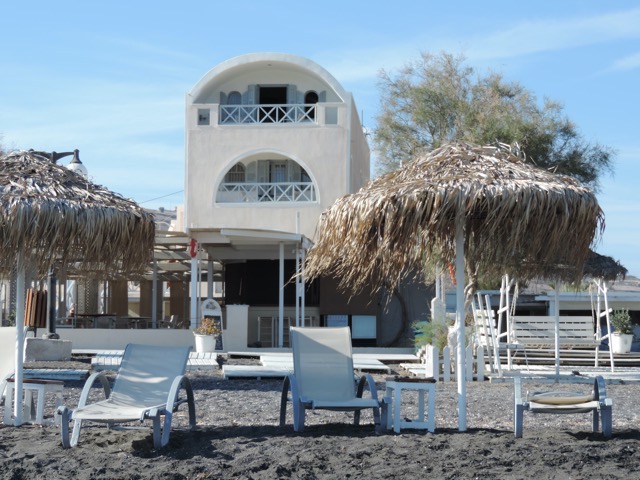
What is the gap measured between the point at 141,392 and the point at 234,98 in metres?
18.0

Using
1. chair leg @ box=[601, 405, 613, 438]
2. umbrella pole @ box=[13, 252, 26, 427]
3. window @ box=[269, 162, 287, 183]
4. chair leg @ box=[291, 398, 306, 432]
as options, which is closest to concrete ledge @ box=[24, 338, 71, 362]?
umbrella pole @ box=[13, 252, 26, 427]

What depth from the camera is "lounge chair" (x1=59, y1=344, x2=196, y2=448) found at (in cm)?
749

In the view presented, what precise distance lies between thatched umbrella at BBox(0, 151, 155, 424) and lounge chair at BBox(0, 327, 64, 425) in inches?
4.5

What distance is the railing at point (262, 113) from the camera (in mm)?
24656

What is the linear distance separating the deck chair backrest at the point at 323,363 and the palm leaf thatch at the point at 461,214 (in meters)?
0.63

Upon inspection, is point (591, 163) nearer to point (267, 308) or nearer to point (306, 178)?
point (306, 178)

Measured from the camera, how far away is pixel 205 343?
59.7ft

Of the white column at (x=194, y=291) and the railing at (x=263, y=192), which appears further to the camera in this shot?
the railing at (x=263, y=192)

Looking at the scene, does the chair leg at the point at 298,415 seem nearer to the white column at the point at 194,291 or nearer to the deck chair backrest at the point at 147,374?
the deck chair backrest at the point at 147,374

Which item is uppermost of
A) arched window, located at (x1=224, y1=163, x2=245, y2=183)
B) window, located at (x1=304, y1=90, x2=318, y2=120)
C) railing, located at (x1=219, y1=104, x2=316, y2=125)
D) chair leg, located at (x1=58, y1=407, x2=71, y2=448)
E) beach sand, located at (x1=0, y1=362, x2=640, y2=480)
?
window, located at (x1=304, y1=90, x2=318, y2=120)

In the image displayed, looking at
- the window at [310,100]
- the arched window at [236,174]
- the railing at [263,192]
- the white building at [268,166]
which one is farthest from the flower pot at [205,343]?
the window at [310,100]

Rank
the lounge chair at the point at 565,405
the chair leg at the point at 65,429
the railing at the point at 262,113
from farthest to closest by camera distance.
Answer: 1. the railing at the point at 262,113
2. the lounge chair at the point at 565,405
3. the chair leg at the point at 65,429

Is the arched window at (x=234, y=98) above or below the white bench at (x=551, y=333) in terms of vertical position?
above

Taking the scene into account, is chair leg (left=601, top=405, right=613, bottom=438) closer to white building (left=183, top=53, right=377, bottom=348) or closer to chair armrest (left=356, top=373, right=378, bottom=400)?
chair armrest (left=356, top=373, right=378, bottom=400)
